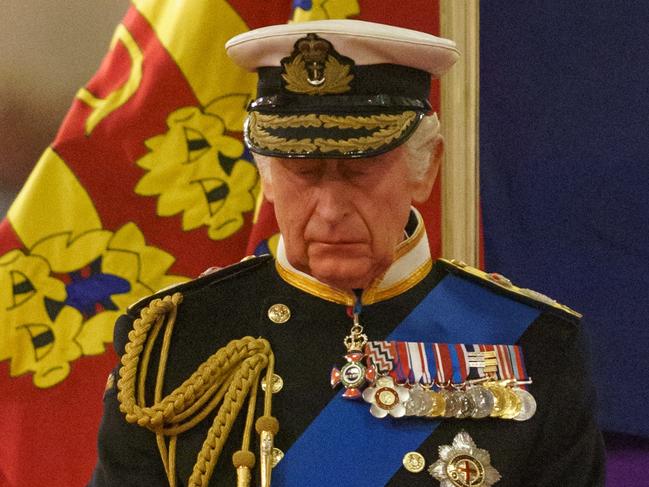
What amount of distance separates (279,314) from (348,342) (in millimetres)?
94

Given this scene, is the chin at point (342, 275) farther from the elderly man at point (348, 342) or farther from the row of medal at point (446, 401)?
the row of medal at point (446, 401)

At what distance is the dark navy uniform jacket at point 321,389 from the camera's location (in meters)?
0.84

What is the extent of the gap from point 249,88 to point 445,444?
2.75ft

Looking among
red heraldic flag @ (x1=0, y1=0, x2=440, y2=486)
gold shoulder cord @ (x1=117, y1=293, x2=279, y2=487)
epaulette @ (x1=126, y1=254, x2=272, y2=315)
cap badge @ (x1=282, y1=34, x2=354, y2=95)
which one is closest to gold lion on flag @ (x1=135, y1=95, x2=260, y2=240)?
red heraldic flag @ (x1=0, y1=0, x2=440, y2=486)

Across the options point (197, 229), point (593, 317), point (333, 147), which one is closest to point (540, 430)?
point (333, 147)

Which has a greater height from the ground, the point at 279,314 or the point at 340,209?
the point at 340,209

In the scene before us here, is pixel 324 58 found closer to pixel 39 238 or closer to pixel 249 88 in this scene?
pixel 249 88

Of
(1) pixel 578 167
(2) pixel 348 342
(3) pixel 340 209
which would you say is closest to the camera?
(3) pixel 340 209

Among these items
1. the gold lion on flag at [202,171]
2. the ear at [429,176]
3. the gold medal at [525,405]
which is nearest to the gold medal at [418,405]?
the gold medal at [525,405]

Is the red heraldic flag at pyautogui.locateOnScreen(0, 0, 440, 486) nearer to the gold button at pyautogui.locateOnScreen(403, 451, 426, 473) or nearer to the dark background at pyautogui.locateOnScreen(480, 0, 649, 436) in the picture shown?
the dark background at pyautogui.locateOnScreen(480, 0, 649, 436)

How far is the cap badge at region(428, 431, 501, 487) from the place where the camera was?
2.67ft

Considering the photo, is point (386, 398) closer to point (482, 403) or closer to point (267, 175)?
point (482, 403)

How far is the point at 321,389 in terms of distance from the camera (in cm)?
86

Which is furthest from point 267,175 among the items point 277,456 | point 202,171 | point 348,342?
point 202,171
